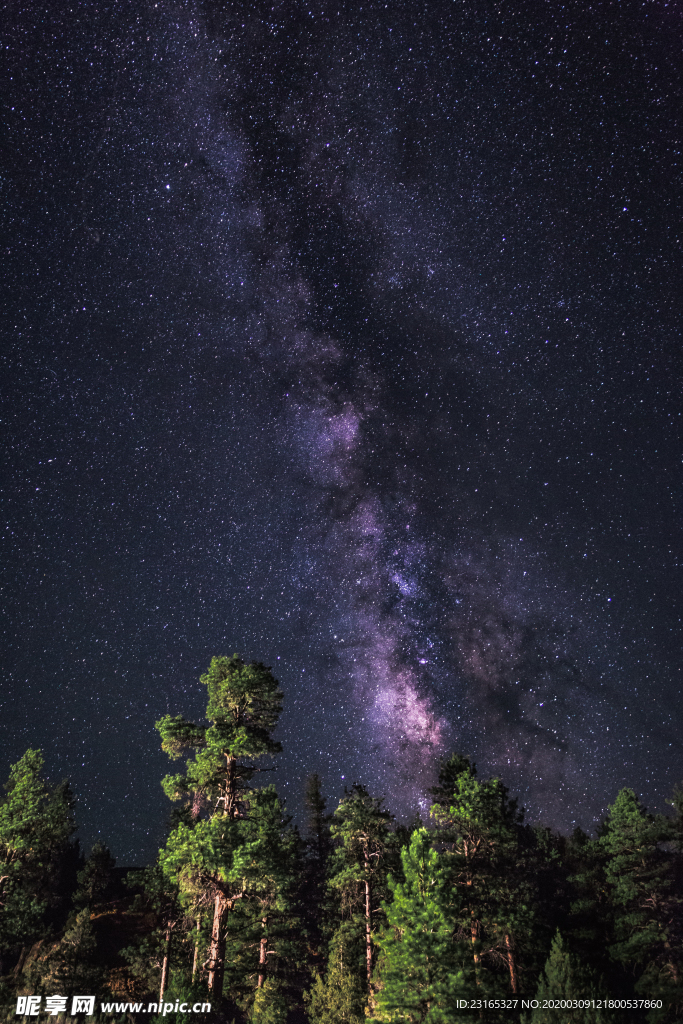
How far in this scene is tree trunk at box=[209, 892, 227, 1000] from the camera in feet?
51.1

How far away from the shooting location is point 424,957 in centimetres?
1780

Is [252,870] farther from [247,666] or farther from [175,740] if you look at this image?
[247,666]

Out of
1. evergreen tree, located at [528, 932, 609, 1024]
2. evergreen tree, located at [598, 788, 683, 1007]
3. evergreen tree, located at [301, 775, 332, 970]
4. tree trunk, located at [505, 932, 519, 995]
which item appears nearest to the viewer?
evergreen tree, located at [528, 932, 609, 1024]

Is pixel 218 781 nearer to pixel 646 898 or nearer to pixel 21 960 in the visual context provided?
pixel 646 898

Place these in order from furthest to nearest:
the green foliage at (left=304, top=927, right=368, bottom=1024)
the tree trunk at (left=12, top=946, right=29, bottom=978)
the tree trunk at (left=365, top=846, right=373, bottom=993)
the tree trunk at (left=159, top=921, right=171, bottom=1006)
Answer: the tree trunk at (left=12, top=946, right=29, bottom=978) → the tree trunk at (left=159, top=921, right=171, bottom=1006) → the tree trunk at (left=365, top=846, right=373, bottom=993) → the green foliage at (left=304, top=927, right=368, bottom=1024)

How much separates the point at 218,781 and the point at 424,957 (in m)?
8.59

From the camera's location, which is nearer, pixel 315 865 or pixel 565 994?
pixel 565 994

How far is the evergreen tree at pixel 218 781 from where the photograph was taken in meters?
16.0

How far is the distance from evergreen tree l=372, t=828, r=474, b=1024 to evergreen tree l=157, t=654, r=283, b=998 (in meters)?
5.76

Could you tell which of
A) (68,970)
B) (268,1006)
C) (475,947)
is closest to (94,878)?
(68,970)

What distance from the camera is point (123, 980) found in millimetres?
42188

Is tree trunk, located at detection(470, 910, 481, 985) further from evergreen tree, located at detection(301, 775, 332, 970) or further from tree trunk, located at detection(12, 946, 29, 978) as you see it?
tree trunk, located at detection(12, 946, 29, 978)

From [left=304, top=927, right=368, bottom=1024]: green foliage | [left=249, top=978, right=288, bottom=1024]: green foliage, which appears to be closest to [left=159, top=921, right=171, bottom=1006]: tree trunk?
[left=249, top=978, right=288, bottom=1024]: green foliage

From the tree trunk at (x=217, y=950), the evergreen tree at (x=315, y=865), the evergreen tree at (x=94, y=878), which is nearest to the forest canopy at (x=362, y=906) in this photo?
the tree trunk at (x=217, y=950)
